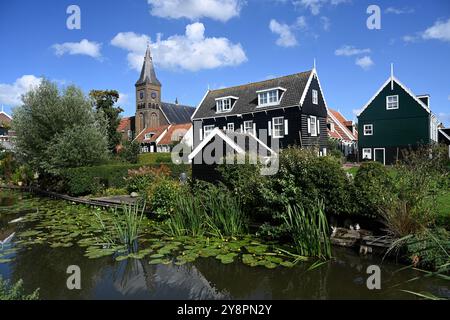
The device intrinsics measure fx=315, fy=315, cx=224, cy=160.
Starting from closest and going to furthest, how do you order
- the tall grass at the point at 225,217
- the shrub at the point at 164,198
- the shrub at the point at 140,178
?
the tall grass at the point at 225,217 → the shrub at the point at 164,198 → the shrub at the point at 140,178

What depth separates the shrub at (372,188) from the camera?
732 cm

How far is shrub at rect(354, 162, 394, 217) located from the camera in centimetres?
732

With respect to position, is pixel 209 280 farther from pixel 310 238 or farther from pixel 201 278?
pixel 310 238

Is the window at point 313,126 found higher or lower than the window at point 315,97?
lower

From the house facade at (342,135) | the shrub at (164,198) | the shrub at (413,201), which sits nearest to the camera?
the shrub at (413,201)

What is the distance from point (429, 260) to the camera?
580 centimetres

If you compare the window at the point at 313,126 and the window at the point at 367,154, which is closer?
the window at the point at 313,126

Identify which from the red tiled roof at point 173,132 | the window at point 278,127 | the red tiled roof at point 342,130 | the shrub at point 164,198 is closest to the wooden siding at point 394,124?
the red tiled roof at point 342,130

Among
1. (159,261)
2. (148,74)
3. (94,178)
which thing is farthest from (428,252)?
(148,74)

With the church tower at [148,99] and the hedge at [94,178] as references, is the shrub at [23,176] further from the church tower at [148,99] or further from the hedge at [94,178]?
the church tower at [148,99]
